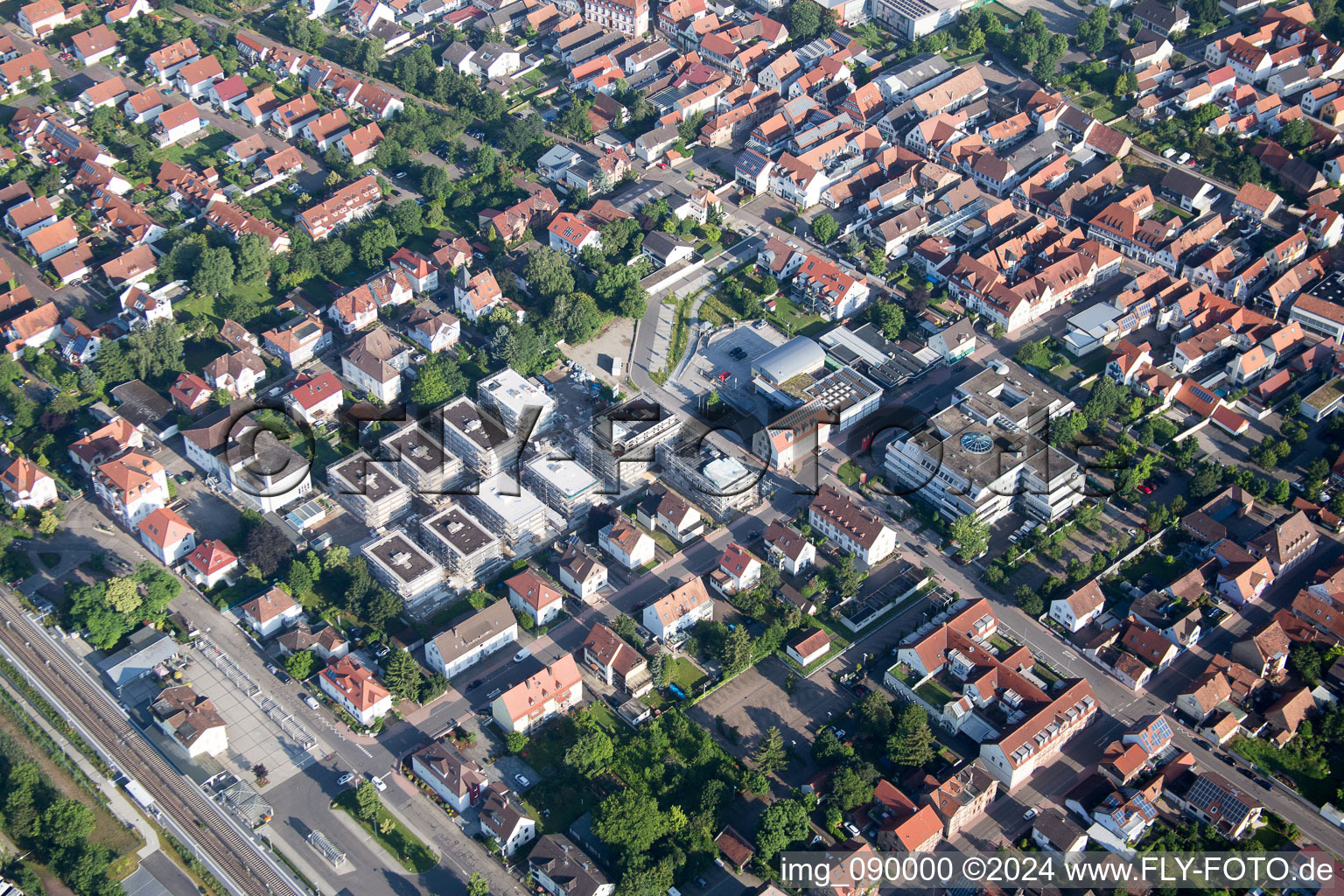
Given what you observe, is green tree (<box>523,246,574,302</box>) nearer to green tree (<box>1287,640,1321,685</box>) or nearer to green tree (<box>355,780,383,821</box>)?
green tree (<box>355,780,383,821</box>)

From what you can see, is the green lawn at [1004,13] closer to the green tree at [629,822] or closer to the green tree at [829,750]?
the green tree at [829,750]

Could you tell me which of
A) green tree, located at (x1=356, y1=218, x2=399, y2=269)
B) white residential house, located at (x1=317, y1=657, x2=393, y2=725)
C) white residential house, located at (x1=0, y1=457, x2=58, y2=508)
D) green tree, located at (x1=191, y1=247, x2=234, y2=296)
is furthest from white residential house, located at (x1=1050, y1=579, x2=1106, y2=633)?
green tree, located at (x1=191, y1=247, x2=234, y2=296)

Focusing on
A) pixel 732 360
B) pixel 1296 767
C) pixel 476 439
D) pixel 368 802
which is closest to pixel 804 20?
pixel 732 360

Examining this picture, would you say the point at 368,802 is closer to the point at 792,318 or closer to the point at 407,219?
the point at 792,318

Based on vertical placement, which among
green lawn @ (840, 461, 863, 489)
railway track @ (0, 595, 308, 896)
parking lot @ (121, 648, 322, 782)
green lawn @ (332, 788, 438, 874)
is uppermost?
green lawn @ (840, 461, 863, 489)

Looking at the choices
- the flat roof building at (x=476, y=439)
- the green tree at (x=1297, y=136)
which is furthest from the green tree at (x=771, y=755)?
the green tree at (x=1297, y=136)
